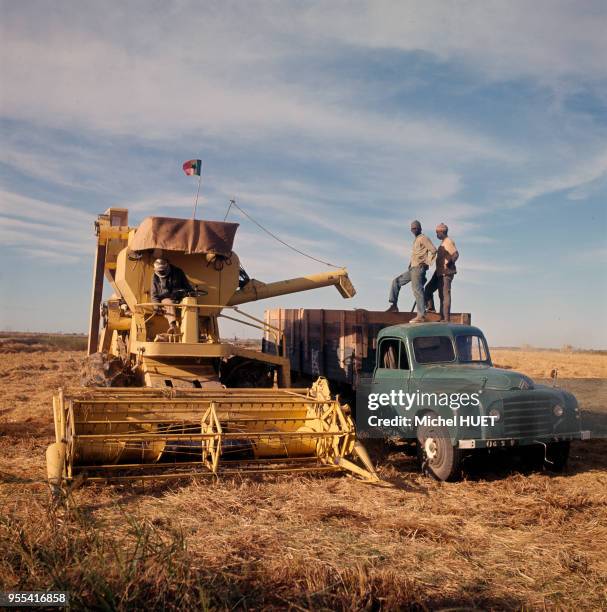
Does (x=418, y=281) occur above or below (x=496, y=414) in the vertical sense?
above

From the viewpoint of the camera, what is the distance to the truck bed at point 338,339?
11703mm

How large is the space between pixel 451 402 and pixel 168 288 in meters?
5.12

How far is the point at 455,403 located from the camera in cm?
836

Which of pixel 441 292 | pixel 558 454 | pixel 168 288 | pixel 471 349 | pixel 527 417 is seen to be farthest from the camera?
pixel 441 292

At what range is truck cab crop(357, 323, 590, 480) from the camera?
815 cm

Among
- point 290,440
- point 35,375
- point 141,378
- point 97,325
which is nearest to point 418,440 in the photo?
point 290,440

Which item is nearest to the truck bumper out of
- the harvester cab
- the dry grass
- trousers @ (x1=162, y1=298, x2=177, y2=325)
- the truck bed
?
the truck bed

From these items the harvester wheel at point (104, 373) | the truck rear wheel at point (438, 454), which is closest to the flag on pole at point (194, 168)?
the harvester wheel at point (104, 373)

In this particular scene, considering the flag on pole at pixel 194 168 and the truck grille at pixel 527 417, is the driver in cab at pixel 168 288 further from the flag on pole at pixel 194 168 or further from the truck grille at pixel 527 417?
the truck grille at pixel 527 417

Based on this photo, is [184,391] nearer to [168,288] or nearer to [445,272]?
[168,288]

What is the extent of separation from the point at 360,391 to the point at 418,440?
2101 millimetres

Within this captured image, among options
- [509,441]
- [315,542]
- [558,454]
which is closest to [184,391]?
[315,542]

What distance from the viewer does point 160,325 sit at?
36.2 feet

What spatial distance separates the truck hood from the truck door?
425 millimetres
